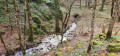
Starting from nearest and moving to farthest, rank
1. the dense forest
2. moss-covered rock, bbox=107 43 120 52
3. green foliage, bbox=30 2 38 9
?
moss-covered rock, bbox=107 43 120 52, the dense forest, green foliage, bbox=30 2 38 9

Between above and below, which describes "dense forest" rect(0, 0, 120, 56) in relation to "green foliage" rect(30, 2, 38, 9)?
below

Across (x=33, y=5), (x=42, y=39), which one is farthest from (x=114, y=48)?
(x=33, y=5)

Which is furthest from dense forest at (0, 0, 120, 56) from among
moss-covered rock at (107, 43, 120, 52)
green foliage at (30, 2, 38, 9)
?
green foliage at (30, 2, 38, 9)

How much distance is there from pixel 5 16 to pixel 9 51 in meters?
6.28

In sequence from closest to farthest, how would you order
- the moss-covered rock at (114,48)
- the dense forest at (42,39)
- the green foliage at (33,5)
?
the moss-covered rock at (114,48), the dense forest at (42,39), the green foliage at (33,5)

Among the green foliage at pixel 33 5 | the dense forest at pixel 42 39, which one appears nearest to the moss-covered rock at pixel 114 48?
the dense forest at pixel 42 39

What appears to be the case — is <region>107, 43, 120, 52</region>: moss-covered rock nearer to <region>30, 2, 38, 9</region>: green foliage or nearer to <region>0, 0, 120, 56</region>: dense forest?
<region>0, 0, 120, 56</region>: dense forest

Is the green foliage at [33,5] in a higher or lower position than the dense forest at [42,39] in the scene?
higher

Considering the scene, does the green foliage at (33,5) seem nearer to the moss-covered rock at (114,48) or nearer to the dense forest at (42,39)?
the dense forest at (42,39)

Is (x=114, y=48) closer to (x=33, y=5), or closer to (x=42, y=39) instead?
(x=42, y=39)

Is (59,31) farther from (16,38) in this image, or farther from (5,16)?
(5,16)

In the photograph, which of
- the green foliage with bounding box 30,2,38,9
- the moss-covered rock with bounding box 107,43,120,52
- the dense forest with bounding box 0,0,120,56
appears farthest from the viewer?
the green foliage with bounding box 30,2,38,9

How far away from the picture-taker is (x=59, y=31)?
1647cm

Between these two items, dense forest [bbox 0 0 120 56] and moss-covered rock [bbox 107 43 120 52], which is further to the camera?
dense forest [bbox 0 0 120 56]
